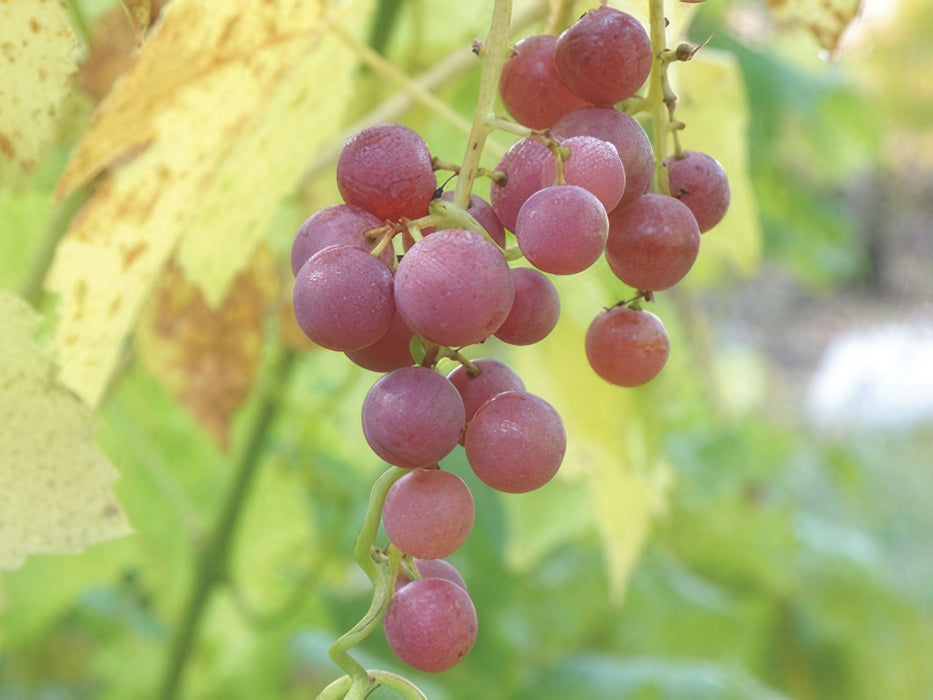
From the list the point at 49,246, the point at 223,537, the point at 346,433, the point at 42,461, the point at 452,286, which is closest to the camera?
the point at 452,286

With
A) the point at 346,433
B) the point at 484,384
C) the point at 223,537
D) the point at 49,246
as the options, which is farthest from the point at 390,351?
the point at 346,433

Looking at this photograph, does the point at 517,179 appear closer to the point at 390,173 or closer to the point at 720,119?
the point at 390,173

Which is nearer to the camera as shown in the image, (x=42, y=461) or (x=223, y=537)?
(x=42, y=461)

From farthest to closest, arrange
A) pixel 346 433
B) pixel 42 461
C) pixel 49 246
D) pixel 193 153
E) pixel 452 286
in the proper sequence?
1. pixel 346 433
2. pixel 49 246
3. pixel 193 153
4. pixel 42 461
5. pixel 452 286

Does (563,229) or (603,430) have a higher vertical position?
(563,229)

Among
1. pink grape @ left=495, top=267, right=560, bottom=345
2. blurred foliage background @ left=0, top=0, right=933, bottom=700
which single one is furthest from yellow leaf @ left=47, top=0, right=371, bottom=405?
pink grape @ left=495, top=267, right=560, bottom=345

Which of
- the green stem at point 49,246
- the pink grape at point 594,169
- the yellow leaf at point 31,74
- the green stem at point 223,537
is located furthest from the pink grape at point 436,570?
the green stem at point 223,537

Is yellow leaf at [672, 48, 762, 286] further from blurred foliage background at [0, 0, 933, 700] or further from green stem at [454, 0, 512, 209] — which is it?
green stem at [454, 0, 512, 209]
